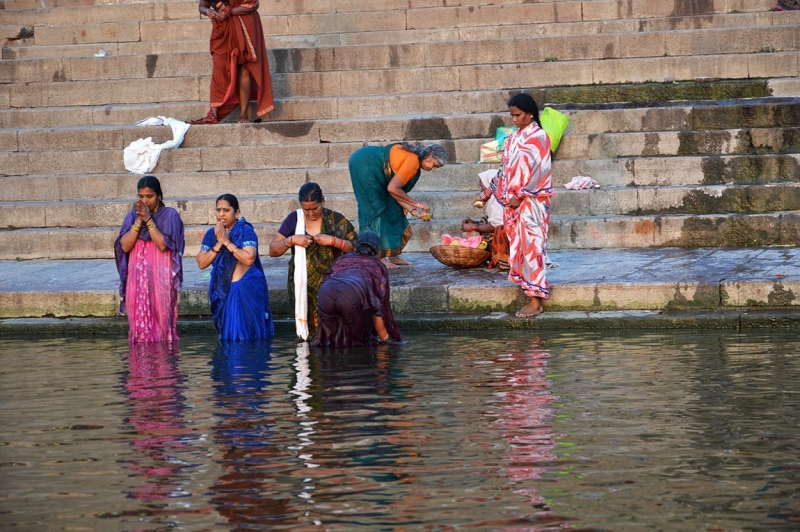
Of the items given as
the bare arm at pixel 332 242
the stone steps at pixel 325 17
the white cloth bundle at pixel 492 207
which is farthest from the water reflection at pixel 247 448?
the stone steps at pixel 325 17

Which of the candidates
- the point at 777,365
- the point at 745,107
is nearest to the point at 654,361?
the point at 777,365

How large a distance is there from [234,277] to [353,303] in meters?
1.18

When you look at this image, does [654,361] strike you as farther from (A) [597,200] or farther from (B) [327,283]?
(A) [597,200]

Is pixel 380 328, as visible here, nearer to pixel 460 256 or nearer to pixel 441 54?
pixel 460 256

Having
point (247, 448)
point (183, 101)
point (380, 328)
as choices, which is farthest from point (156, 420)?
point (183, 101)

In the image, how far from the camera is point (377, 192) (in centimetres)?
1067

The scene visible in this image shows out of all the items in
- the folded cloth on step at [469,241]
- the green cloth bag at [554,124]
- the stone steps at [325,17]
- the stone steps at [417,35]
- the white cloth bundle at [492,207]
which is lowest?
the folded cloth on step at [469,241]

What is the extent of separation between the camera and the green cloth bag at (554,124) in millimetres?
12445

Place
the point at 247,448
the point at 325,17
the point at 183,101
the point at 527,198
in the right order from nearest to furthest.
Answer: the point at 247,448 → the point at 527,198 → the point at 183,101 → the point at 325,17

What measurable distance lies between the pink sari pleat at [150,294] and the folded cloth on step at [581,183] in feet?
13.6

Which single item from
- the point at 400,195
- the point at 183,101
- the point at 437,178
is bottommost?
the point at 400,195

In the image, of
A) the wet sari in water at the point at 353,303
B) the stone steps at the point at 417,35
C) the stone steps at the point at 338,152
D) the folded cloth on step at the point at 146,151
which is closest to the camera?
the wet sari in water at the point at 353,303

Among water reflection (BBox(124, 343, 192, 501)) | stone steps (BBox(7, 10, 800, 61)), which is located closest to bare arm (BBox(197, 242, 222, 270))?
water reflection (BBox(124, 343, 192, 501))

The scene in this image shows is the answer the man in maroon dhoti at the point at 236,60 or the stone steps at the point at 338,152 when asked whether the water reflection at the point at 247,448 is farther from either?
the man in maroon dhoti at the point at 236,60
